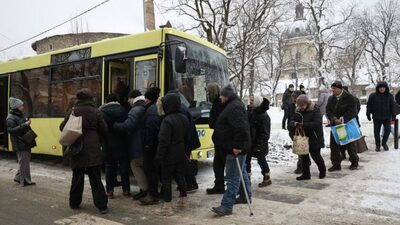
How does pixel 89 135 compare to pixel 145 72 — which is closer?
pixel 89 135

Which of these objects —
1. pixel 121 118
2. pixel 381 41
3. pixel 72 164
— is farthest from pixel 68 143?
pixel 381 41

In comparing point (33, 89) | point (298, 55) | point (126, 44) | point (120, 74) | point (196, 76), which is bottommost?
point (33, 89)

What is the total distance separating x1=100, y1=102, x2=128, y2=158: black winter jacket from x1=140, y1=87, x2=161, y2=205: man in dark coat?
55 cm

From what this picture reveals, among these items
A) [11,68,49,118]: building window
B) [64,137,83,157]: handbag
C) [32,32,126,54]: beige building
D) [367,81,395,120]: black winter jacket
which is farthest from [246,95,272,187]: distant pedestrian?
[32,32,126,54]: beige building

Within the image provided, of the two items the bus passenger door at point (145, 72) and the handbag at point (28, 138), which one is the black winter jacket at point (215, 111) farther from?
the handbag at point (28, 138)

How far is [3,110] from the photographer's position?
39.4 feet

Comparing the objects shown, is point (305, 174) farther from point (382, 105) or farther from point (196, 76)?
point (382, 105)

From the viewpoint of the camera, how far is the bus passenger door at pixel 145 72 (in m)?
7.71

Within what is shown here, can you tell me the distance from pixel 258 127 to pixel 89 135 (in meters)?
2.96

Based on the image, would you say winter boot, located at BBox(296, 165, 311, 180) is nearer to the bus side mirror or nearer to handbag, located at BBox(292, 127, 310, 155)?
handbag, located at BBox(292, 127, 310, 155)

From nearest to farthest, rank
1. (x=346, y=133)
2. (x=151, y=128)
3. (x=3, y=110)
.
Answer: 1. (x=151, y=128)
2. (x=346, y=133)
3. (x=3, y=110)

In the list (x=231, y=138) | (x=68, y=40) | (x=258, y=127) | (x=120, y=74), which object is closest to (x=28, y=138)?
(x=120, y=74)

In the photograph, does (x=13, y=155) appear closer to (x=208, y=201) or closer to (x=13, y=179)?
(x=13, y=179)

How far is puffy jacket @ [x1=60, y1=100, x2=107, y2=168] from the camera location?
5.70 meters
